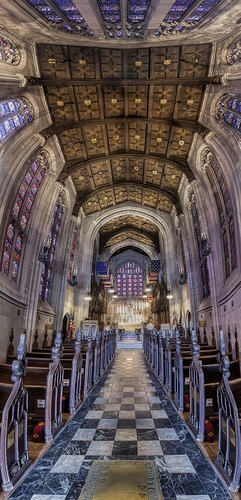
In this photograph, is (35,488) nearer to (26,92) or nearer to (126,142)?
(26,92)

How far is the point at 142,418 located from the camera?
185 inches

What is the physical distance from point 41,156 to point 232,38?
8939mm

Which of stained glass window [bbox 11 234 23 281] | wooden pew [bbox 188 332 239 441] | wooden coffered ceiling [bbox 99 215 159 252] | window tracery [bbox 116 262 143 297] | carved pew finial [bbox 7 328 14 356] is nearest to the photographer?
wooden pew [bbox 188 332 239 441]

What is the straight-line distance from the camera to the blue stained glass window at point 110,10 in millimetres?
6719

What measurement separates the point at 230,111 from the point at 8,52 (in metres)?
7.61

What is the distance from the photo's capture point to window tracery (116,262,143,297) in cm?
3975

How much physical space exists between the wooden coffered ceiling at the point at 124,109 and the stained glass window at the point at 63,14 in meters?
1.31

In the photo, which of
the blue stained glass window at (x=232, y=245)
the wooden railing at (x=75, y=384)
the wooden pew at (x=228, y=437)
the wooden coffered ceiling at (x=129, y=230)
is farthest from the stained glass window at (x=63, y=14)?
the wooden coffered ceiling at (x=129, y=230)

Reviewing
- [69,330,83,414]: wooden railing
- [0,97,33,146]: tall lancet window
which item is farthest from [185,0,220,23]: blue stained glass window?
[69,330,83,414]: wooden railing


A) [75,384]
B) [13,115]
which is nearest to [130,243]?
[13,115]

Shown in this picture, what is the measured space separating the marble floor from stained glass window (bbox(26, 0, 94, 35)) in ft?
31.4

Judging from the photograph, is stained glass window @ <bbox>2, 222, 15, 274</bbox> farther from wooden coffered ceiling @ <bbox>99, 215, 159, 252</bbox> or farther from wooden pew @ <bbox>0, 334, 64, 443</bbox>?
wooden coffered ceiling @ <bbox>99, 215, 159, 252</bbox>

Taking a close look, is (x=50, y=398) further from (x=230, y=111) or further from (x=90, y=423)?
(x=230, y=111)

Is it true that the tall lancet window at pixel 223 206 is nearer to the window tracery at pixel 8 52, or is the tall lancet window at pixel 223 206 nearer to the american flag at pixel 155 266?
the window tracery at pixel 8 52
